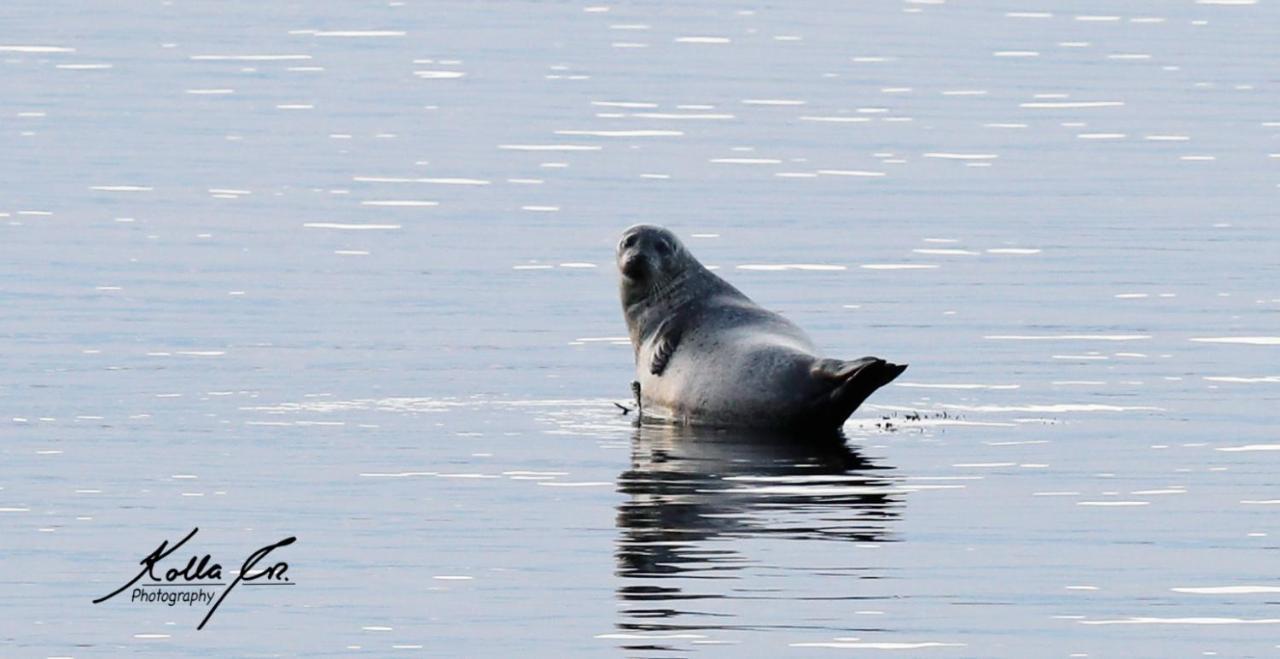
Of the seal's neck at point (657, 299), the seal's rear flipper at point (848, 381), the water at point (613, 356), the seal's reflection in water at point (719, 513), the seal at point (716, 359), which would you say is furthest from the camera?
the seal's neck at point (657, 299)

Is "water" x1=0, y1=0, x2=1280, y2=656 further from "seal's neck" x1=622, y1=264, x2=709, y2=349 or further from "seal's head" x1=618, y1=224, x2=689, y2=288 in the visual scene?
"seal's head" x1=618, y1=224, x2=689, y2=288

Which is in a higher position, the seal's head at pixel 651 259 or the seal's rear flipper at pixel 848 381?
the seal's head at pixel 651 259

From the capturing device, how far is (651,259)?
19422mm

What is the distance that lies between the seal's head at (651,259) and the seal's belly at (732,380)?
23.8 inches

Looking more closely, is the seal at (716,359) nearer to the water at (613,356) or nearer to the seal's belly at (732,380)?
the seal's belly at (732,380)

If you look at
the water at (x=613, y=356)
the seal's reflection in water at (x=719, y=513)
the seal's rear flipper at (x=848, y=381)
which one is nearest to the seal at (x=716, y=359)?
the seal's rear flipper at (x=848, y=381)

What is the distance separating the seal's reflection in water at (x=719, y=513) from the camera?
42.9ft

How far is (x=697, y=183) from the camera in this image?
30.2m

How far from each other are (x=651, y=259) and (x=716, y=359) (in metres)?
1.29

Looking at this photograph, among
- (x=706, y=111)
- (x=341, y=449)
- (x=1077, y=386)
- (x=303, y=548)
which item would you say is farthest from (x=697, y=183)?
(x=303, y=548)

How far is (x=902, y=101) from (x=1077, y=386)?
64.0 feet

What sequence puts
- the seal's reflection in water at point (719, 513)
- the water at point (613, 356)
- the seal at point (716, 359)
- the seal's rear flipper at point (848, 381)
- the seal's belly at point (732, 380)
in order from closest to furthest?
the seal's reflection in water at point (719, 513)
the water at point (613, 356)
the seal's rear flipper at point (848, 381)
the seal at point (716, 359)
the seal's belly at point (732, 380)

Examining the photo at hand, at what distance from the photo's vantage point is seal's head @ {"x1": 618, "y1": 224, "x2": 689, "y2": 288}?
19422 mm

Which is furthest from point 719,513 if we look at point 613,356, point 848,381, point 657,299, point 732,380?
point 613,356
